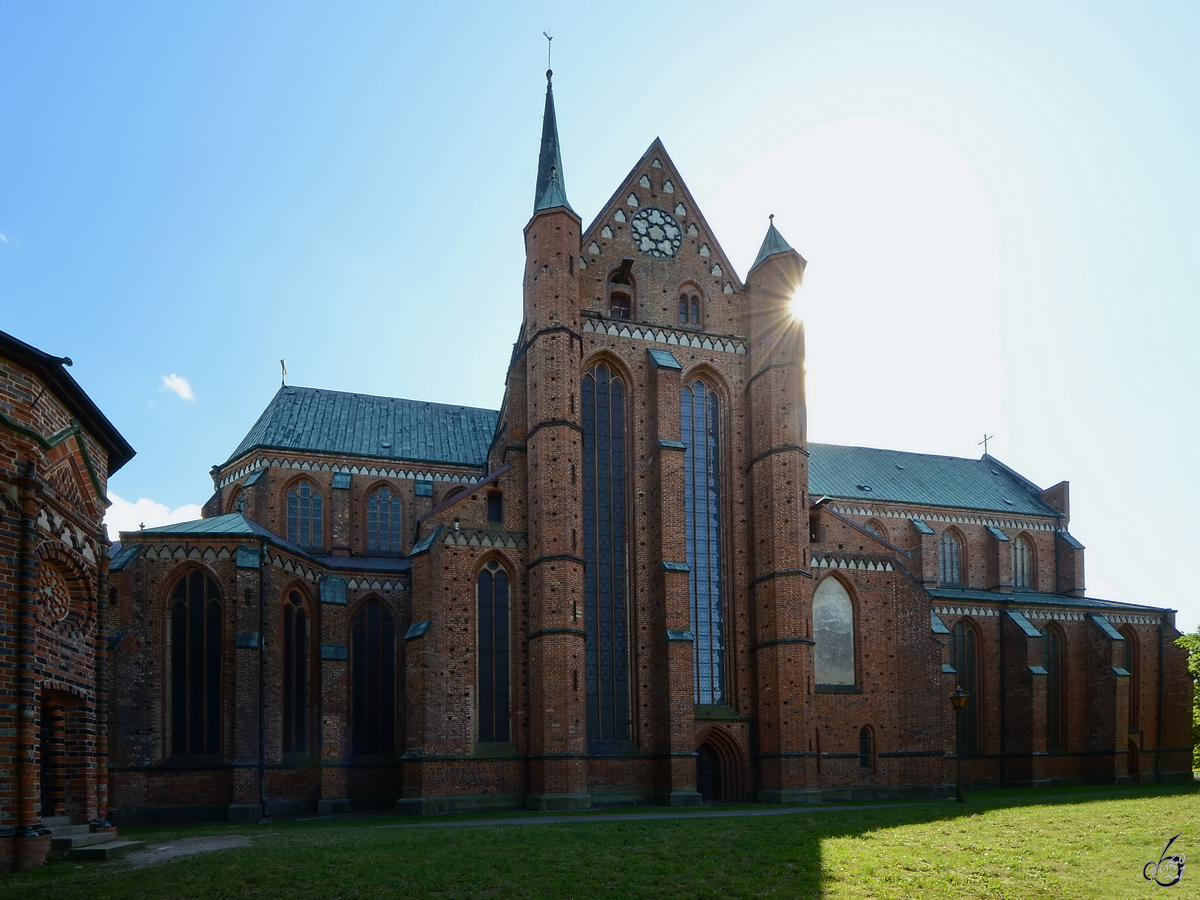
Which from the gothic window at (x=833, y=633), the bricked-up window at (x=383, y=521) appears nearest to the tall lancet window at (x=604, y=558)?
the gothic window at (x=833, y=633)

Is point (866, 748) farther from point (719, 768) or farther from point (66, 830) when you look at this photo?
point (66, 830)

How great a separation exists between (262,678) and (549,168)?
21216mm

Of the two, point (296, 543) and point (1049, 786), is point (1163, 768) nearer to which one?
point (1049, 786)

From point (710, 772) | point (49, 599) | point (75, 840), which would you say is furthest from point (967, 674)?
point (49, 599)

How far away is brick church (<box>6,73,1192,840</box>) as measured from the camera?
3312 cm

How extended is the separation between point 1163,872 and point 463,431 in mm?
36550

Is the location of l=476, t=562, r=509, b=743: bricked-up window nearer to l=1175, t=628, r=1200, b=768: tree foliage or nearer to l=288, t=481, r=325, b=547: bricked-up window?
l=288, t=481, r=325, b=547: bricked-up window

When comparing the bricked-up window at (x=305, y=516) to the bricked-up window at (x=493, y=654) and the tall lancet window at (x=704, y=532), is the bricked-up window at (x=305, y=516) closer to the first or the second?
the bricked-up window at (x=493, y=654)

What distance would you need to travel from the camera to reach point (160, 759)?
3216cm

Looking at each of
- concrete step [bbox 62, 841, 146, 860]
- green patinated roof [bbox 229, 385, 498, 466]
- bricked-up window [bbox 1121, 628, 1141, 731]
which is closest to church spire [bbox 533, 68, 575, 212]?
green patinated roof [bbox 229, 385, 498, 466]

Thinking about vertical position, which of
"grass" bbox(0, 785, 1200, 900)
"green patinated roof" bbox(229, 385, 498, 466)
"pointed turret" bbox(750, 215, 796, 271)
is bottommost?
"grass" bbox(0, 785, 1200, 900)

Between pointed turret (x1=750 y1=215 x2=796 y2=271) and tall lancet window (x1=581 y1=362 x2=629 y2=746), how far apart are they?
26.0ft

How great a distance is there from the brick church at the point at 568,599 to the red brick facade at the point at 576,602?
9 cm

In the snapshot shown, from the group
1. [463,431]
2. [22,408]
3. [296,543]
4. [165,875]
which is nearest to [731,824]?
[165,875]
